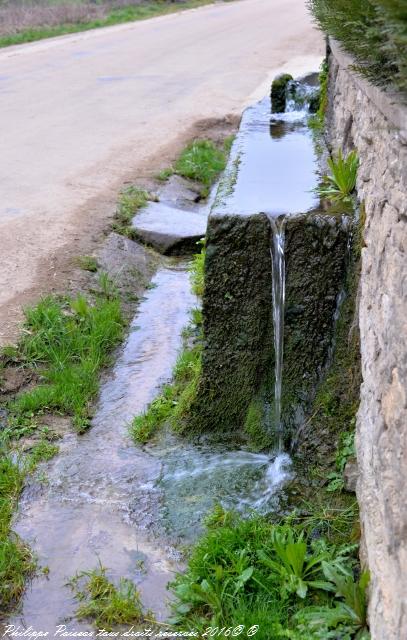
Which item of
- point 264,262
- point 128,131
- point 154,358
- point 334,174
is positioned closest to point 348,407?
point 264,262

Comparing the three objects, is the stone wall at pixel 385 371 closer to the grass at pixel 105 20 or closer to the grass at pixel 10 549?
the grass at pixel 10 549

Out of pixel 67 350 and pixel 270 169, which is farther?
pixel 270 169

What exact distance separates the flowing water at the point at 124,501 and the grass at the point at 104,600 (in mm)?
50

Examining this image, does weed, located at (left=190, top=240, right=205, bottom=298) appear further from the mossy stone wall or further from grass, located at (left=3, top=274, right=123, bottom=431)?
the mossy stone wall

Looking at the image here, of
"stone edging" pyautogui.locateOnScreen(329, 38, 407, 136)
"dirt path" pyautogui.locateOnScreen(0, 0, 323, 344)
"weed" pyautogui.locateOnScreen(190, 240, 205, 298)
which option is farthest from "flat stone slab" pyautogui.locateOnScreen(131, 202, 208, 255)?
"stone edging" pyautogui.locateOnScreen(329, 38, 407, 136)

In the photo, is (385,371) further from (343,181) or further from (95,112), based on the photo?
(95,112)

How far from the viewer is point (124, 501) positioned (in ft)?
13.9

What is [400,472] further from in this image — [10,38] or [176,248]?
[10,38]

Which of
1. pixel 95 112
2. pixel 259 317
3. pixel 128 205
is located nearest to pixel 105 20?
pixel 95 112

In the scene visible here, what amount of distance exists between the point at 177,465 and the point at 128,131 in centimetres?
727

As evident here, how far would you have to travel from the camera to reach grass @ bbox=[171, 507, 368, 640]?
3.12 metres

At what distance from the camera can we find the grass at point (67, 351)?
198 inches

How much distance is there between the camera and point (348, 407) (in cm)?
414

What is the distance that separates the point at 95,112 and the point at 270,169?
685 cm
